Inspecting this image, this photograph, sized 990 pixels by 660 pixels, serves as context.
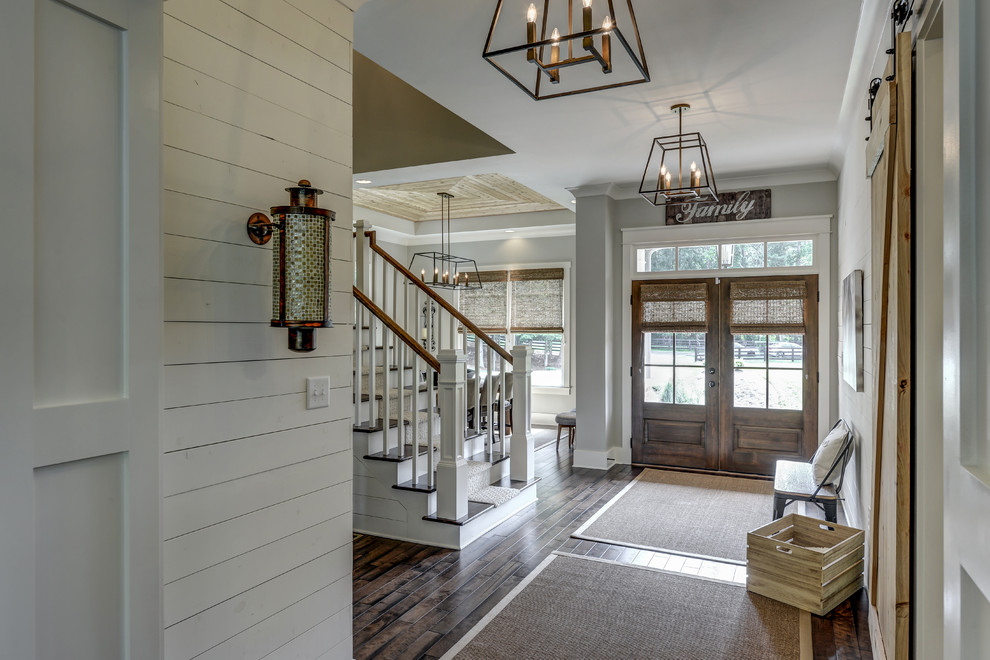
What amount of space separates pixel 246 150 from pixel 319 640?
1.79 meters

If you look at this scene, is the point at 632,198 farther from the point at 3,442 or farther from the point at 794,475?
the point at 3,442

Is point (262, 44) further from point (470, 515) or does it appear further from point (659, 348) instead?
point (659, 348)

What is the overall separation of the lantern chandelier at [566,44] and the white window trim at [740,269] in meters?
2.80

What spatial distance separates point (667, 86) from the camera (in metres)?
3.67

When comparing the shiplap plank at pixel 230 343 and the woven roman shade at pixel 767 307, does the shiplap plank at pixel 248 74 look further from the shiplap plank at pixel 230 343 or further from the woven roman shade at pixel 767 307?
the woven roman shade at pixel 767 307

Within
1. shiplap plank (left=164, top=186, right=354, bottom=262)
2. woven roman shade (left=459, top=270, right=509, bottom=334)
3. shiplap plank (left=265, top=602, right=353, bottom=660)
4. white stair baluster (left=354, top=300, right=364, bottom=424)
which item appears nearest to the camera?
shiplap plank (left=164, top=186, right=354, bottom=262)

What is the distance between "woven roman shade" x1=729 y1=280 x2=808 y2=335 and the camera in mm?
5762

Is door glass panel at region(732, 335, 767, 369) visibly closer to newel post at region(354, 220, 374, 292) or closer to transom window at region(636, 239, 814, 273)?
transom window at region(636, 239, 814, 273)

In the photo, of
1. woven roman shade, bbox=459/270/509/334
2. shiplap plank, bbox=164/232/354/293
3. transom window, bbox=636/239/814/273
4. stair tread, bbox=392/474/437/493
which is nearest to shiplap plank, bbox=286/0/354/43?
shiplap plank, bbox=164/232/354/293

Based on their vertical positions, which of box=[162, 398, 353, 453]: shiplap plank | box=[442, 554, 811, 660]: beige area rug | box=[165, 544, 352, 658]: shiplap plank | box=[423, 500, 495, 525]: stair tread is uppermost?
box=[162, 398, 353, 453]: shiplap plank

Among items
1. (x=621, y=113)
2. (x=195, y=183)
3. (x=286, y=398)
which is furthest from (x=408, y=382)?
(x=195, y=183)

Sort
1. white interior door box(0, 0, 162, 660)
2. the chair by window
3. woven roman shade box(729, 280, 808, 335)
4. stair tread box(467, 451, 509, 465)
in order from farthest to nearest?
woven roman shade box(729, 280, 808, 335) → stair tread box(467, 451, 509, 465) → the chair by window → white interior door box(0, 0, 162, 660)

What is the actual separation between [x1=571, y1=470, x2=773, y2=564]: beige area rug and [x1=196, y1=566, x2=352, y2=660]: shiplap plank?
2056mm

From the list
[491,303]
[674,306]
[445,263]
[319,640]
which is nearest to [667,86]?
[674,306]
